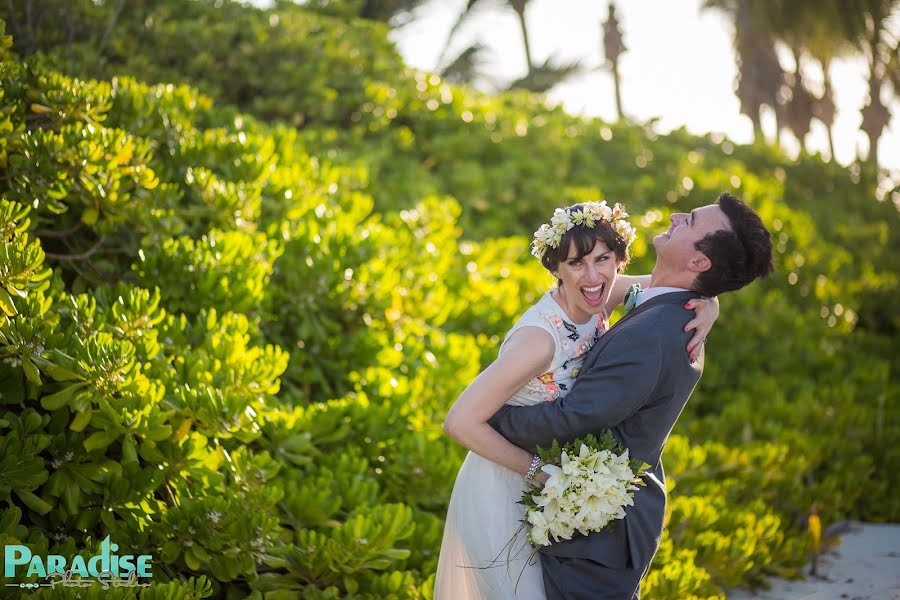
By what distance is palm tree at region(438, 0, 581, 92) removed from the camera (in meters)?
20.9

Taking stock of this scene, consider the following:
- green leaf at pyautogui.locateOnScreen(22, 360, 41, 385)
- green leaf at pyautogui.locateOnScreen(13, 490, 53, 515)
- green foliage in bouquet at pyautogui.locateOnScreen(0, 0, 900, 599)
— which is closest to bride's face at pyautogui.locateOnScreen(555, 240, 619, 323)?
green foliage in bouquet at pyautogui.locateOnScreen(0, 0, 900, 599)

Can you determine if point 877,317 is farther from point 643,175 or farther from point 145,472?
point 145,472

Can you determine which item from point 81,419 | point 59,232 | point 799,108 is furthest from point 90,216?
point 799,108

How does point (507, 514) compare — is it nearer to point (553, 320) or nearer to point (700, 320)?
point (553, 320)

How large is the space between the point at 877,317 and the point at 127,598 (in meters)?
8.73

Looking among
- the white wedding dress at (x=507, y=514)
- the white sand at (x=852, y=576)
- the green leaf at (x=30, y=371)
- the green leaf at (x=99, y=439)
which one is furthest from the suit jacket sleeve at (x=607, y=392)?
the white sand at (x=852, y=576)

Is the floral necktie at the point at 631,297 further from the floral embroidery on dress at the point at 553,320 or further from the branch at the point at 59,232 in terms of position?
the branch at the point at 59,232

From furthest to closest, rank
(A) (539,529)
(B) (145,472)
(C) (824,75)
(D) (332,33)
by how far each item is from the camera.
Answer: (C) (824,75) → (D) (332,33) → (B) (145,472) → (A) (539,529)

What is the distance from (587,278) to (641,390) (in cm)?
42

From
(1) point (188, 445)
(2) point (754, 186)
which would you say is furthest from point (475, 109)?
(1) point (188, 445)

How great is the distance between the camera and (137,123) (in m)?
5.00

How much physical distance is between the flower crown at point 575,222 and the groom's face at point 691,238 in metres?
0.15

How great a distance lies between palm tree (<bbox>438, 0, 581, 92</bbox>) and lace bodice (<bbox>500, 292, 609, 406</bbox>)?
18535 millimetres

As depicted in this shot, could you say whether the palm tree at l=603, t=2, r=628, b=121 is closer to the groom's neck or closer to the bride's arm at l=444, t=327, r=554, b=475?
the groom's neck
